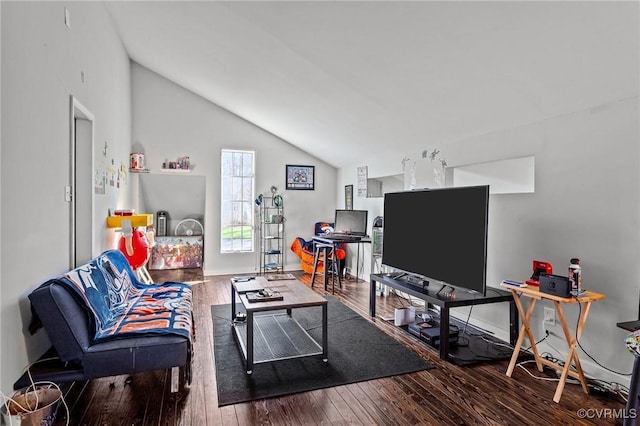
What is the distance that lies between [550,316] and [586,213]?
2.80 ft

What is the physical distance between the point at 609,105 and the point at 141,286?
4123 millimetres

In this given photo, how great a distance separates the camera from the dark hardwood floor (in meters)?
2.06

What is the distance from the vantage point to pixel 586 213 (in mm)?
2594

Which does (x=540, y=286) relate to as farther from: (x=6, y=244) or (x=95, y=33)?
(x=95, y=33)

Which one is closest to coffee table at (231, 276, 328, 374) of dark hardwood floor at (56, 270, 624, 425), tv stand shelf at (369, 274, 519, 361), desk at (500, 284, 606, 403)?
dark hardwood floor at (56, 270, 624, 425)

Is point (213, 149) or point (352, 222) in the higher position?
point (213, 149)

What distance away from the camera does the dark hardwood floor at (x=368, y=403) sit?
2.06 metres

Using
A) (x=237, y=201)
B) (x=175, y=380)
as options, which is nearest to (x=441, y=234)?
(x=175, y=380)

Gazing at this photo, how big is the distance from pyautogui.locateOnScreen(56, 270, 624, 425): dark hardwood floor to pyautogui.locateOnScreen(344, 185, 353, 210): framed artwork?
3793 mm

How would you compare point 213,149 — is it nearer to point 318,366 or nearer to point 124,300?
point 124,300

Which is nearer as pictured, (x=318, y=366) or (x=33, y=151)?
(x=33, y=151)

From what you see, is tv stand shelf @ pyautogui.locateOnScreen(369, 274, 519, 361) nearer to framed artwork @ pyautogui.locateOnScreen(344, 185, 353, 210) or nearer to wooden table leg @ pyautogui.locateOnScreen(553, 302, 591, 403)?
wooden table leg @ pyautogui.locateOnScreen(553, 302, 591, 403)

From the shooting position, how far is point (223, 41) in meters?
3.78

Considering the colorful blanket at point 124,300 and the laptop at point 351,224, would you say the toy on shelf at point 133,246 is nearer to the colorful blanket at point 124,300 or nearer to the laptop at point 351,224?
the colorful blanket at point 124,300
